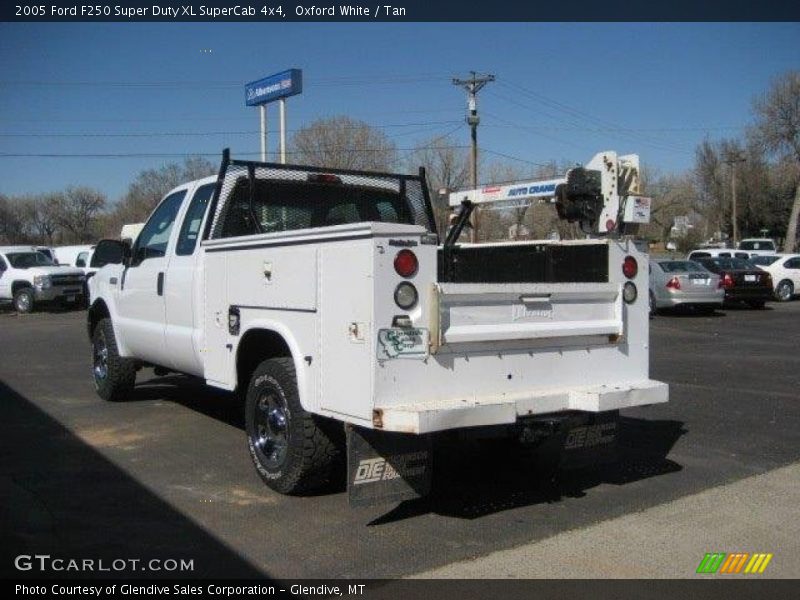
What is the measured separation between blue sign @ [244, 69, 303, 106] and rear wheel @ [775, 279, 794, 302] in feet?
57.9

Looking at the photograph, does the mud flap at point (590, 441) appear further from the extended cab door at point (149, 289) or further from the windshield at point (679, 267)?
Result: the windshield at point (679, 267)

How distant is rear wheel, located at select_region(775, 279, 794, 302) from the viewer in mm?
27484

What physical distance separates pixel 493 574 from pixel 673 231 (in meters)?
64.8

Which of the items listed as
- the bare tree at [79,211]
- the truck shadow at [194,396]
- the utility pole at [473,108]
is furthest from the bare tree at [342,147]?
the bare tree at [79,211]

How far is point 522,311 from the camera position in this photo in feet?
16.6

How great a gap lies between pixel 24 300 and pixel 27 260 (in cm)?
182

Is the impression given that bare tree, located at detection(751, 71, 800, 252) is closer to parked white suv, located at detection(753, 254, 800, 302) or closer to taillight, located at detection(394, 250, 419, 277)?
parked white suv, located at detection(753, 254, 800, 302)

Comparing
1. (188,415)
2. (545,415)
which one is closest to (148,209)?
(188,415)

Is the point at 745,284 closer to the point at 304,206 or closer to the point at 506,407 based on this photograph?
the point at 304,206

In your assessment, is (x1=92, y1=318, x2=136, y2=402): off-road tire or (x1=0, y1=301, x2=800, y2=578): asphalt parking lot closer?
(x1=0, y1=301, x2=800, y2=578): asphalt parking lot

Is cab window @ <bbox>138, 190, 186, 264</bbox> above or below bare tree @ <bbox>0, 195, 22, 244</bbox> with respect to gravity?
below

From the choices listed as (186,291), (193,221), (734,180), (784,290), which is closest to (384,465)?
(186,291)

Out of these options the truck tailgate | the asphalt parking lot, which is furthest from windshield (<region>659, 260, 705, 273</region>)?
the truck tailgate

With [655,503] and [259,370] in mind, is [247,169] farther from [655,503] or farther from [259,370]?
[655,503]
